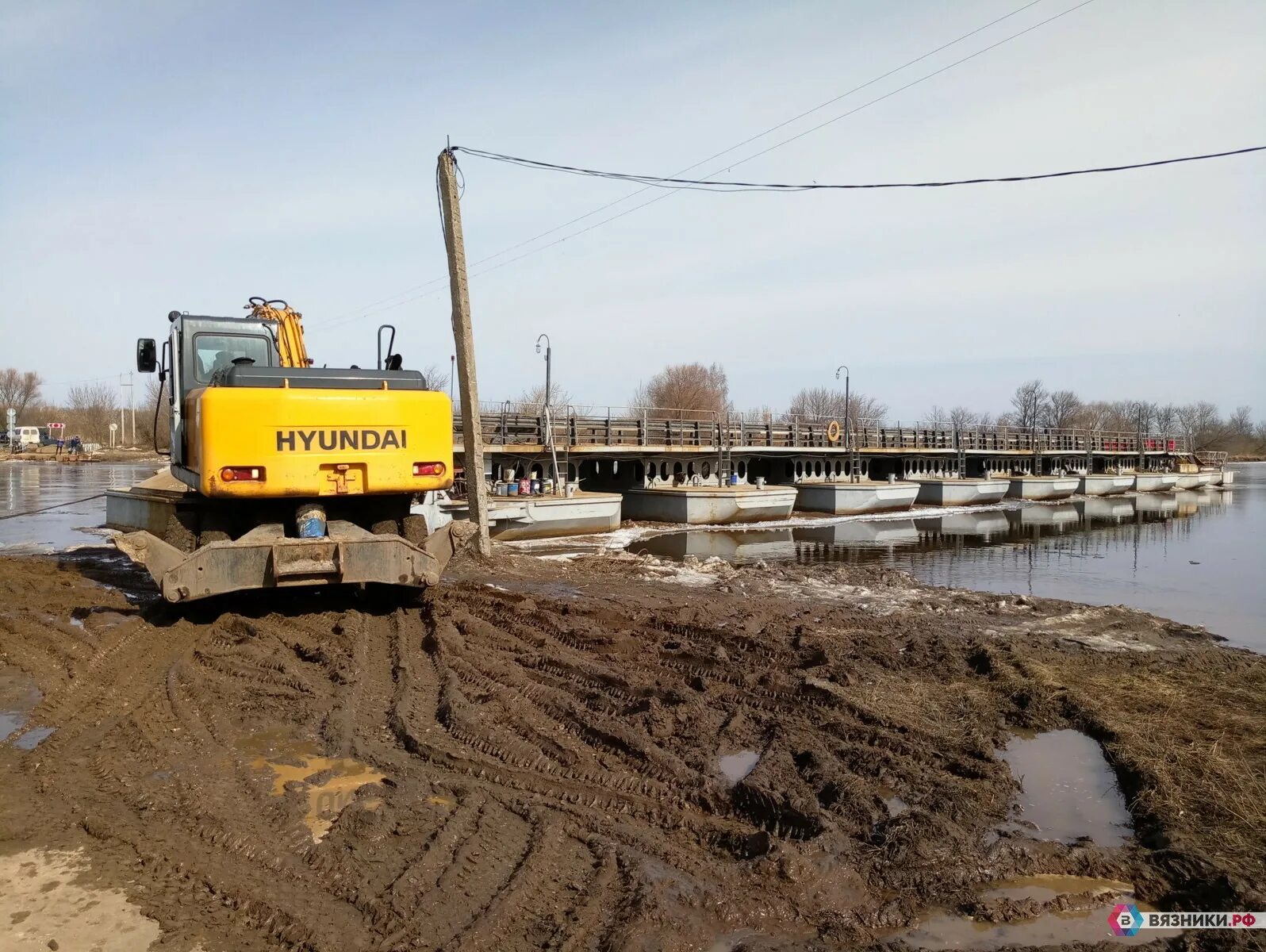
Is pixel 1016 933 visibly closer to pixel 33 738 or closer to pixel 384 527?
pixel 33 738

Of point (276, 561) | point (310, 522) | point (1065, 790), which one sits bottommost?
point (1065, 790)

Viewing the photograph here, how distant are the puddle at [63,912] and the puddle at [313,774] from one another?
38.0 inches

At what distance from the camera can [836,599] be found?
13695 mm

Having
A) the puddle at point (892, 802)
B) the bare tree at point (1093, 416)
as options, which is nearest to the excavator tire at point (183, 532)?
the puddle at point (892, 802)

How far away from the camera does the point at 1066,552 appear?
78.1 ft

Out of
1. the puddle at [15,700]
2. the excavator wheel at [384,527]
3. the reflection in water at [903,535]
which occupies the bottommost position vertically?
the reflection in water at [903,535]

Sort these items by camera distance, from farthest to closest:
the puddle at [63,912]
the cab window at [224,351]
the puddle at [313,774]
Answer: the cab window at [224,351], the puddle at [313,774], the puddle at [63,912]

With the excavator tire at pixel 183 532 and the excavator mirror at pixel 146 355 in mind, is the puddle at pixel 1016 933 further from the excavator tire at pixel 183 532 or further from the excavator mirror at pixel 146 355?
the excavator mirror at pixel 146 355

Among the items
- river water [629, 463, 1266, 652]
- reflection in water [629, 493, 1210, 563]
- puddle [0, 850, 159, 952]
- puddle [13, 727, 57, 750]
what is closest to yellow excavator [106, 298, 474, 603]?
Answer: puddle [13, 727, 57, 750]

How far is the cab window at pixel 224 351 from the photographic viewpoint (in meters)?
9.82

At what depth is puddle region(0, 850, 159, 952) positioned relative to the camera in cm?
348

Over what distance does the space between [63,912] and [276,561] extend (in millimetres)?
4739

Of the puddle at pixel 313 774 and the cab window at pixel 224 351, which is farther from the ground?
the cab window at pixel 224 351

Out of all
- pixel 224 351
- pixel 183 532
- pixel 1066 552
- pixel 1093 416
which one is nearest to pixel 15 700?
pixel 183 532
